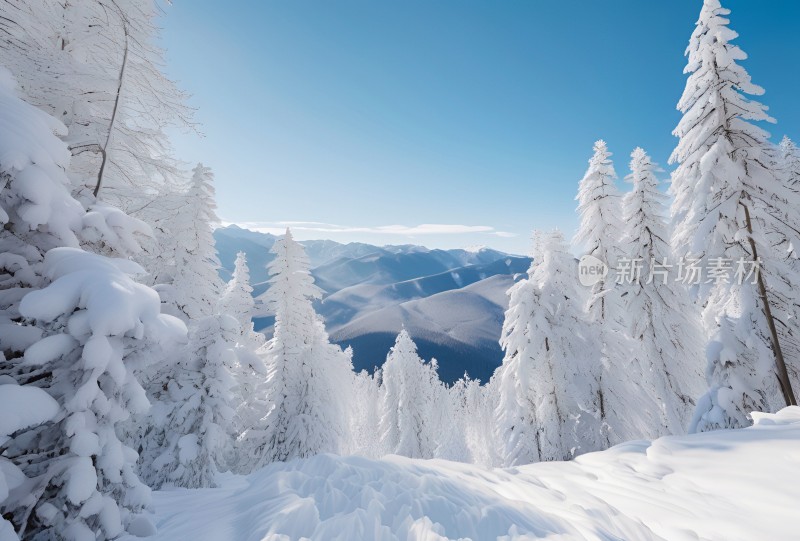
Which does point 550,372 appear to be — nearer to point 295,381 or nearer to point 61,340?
point 295,381

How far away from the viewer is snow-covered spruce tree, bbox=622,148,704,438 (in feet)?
48.5

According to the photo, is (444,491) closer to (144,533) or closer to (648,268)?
(144,533)

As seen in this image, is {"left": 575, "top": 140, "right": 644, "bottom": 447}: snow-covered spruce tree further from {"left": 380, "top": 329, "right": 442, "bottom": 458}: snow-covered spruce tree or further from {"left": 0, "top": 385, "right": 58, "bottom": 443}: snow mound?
{"left": 380, "top": 329, "right": 442, "bottom": 458}: snow-covered spruce tree

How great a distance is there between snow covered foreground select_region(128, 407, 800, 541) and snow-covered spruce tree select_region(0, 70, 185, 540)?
1426mm

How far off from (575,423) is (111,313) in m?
15.6

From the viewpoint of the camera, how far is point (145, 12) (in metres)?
7.90

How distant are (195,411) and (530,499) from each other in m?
9.34

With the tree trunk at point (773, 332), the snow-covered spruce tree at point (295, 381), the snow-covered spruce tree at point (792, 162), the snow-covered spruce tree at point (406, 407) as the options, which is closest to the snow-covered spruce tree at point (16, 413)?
the snow-covered spruce tree at point (295, 381)

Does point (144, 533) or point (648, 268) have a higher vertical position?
point (648, 268)

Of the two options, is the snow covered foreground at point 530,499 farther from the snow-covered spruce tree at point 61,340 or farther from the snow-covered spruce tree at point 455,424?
the snow-covered spruce tree at point 455,424

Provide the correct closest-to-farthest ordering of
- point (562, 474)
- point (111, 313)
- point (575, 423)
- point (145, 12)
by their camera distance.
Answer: point (111, 313)
point (562, 474)
point (145, 12)
point (575, 423)

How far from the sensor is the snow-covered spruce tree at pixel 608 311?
45.8ft

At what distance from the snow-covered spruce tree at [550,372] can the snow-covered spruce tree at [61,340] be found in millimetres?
13148

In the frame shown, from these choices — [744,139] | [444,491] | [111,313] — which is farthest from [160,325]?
[744,139]
